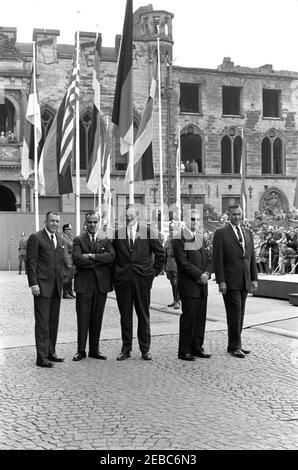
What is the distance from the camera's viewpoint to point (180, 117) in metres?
41.4

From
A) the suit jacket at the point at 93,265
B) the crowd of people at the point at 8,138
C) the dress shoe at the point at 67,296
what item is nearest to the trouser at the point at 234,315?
the suit jacket at the point at 93,265

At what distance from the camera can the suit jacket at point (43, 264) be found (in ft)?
28.8

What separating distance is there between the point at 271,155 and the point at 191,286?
118 feet

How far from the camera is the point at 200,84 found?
4234 centimetres

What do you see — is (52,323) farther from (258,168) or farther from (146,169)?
(258,168)

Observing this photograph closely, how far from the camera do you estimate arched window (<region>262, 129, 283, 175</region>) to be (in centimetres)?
4378

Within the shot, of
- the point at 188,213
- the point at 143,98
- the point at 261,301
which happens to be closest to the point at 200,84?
the point at 143,98

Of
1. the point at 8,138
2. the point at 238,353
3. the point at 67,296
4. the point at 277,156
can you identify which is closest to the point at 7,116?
the point at 8,138

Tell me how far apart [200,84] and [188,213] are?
112 feet

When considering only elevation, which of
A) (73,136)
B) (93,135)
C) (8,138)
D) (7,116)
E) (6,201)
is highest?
(7,116)

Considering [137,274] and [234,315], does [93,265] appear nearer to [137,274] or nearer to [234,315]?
[137,274]

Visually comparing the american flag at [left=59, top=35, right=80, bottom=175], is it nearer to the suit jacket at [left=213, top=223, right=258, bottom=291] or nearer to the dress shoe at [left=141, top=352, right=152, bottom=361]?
the suit jacket at [left=213, top=223, right=258, bottom=291]

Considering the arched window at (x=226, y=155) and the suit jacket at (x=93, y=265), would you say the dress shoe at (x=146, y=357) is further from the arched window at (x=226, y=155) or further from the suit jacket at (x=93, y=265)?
the arched window at (x=226, y=155)

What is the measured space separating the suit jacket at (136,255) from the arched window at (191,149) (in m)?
32.6
